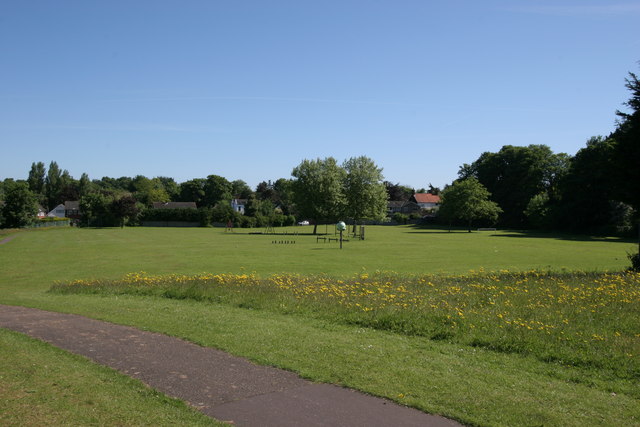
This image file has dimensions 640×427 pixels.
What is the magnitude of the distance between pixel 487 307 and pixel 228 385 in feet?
24.5

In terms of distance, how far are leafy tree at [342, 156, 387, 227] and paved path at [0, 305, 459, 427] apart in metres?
73.0

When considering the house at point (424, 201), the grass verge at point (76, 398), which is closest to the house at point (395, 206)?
the house at point (424, 201)

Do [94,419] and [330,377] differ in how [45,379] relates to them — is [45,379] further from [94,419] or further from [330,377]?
[330,377]

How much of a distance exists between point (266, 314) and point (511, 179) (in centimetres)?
10644

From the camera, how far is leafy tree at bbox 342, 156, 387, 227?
270 feet

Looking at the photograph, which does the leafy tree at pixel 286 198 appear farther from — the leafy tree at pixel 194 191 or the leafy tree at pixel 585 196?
the leafy tree at pixel 585 196

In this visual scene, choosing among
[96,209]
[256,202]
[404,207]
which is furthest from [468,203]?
[404,207]

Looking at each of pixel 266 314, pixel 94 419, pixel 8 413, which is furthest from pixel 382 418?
pixel 266 314

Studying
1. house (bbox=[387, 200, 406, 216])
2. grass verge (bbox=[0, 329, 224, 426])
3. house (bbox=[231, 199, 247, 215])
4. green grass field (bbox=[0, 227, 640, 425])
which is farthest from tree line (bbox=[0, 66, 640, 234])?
grass verge (bbox=[0, 329, 224, 426])

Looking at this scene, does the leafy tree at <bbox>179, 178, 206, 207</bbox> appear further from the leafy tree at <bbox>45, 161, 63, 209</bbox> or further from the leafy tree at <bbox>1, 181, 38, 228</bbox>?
the leafy tree at <bbox>1, 181, 38, 228</bbox>

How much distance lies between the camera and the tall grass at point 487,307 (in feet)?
28.6

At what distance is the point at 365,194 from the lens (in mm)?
81938

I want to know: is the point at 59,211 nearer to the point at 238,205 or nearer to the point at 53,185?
the point at 53,185

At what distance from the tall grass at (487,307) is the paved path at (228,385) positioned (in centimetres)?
378
